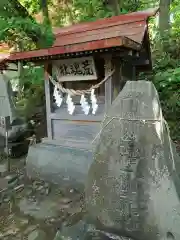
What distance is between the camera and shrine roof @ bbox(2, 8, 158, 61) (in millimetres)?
4352

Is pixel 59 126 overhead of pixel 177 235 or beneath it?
overhead

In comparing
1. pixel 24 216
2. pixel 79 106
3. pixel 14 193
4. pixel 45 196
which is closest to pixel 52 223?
pixel 24 216

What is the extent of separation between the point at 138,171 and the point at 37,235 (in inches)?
85.8

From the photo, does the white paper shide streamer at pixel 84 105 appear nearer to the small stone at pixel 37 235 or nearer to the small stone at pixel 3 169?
the small stone at pixel 37 235

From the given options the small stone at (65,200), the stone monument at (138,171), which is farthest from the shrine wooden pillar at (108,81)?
the stone monument at (138,171)

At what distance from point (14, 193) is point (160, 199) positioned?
12.3 feet

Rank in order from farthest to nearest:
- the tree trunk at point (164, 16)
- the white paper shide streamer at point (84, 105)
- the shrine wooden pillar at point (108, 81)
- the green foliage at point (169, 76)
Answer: the tree trunk at point (164, 16)
the green foliage at point (169, 76)
the white paper shide streamer at point (84, 105)
the shrine wooden pillar at point (108, 81)

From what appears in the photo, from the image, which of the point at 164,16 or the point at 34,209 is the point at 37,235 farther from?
the point at 164,16

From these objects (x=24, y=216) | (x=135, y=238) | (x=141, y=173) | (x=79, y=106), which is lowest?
(x=24, y=216)

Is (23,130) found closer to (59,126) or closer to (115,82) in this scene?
(59,126)

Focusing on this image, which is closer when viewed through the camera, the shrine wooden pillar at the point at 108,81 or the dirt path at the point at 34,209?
the dirt path at the point at 34,209

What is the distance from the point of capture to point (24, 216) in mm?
4324

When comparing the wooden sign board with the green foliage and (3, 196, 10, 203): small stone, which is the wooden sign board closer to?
(3, 196, 10, 203): small stone

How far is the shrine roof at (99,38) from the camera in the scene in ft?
14.3
